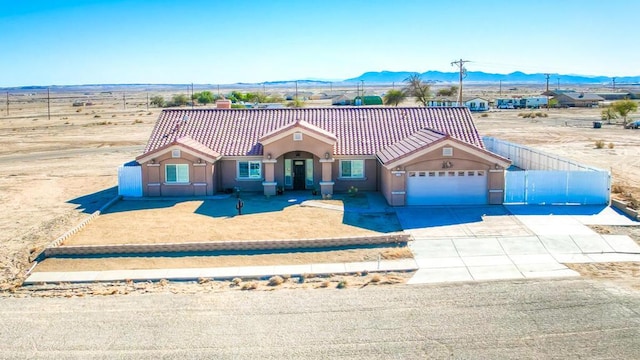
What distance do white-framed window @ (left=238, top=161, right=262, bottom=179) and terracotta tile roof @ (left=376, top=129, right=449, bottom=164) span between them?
6883 millimetres

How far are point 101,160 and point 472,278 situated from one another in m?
37.2

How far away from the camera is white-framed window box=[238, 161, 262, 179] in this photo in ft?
111

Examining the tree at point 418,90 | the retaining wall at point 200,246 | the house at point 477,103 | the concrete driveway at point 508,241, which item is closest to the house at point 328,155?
the concrete driveway at point 508,241

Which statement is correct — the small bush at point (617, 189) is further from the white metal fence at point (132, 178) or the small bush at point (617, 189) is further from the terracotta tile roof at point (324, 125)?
the white metal fence at point (132, 178)

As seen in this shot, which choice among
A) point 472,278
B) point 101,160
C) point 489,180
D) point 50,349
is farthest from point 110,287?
point 101,160

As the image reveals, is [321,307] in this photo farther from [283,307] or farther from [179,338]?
[179,338]

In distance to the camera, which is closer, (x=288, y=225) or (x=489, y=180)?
(x=288, y=225)

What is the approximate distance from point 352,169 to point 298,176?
3.19 metres

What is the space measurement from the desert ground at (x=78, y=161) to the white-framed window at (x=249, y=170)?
751 cm

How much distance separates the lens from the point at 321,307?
17188 mm

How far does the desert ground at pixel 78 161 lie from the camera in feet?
88.1

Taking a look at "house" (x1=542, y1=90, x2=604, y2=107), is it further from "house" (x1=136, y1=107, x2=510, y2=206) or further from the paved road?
the paved road

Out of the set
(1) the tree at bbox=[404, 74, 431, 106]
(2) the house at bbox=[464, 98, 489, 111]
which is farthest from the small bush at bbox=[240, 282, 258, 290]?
(1) the tree at bbox=[404, 74, 431, 106]

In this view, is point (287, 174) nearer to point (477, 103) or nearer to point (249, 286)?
point (249, 286)
